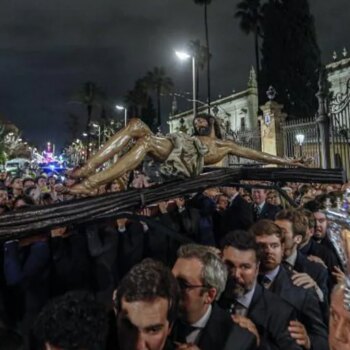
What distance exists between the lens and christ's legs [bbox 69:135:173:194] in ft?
10.3

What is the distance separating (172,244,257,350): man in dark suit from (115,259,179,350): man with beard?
272mm

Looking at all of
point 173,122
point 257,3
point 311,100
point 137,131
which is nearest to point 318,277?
point 137,131

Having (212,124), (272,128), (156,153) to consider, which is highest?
(272,128)

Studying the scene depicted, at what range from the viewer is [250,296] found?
282 centimetres

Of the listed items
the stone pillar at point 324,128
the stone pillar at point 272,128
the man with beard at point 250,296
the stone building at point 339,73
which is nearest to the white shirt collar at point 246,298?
the man with beard at point 250,296

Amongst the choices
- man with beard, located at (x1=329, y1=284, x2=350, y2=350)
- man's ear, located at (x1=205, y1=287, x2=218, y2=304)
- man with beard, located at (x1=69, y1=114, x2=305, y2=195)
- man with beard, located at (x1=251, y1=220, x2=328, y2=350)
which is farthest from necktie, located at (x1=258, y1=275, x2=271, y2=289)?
man with beard, located at (x1=329, y1=284, x2=350, y2=350)

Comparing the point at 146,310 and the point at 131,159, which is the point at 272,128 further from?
the point at 146,310

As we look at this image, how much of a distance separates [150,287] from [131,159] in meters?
1.37

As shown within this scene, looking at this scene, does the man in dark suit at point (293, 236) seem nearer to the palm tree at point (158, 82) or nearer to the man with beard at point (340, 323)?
the man with beard at point (340, 323)

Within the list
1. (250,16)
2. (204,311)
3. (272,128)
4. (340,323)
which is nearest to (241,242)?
(204,311)

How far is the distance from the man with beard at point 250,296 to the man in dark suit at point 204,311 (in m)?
0.25

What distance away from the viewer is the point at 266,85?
31.6 metres

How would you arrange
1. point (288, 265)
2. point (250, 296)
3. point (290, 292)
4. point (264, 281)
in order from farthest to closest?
point (288, 265), point (264, 281), point (290, 292), point (250, 296)

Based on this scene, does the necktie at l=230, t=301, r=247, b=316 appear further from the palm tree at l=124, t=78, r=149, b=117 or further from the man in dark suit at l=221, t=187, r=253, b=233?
the palm tree at l=124, t=78, r=149, b=117
